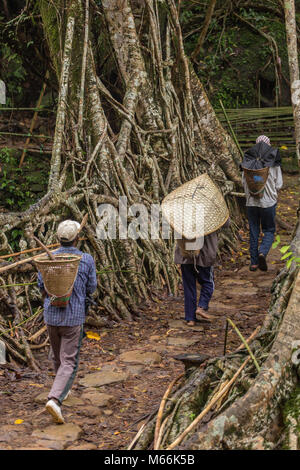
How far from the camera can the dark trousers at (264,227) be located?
7.21m

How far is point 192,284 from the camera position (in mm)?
5770

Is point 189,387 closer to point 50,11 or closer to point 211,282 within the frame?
point 211,282

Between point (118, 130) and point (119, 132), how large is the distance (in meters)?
0.46

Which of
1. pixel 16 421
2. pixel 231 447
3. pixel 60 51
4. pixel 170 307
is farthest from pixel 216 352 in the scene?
pixel 60 51

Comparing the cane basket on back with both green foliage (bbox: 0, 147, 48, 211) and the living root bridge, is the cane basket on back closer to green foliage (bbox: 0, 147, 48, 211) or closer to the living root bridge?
the living root bridge

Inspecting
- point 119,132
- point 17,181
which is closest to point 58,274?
point 119,132

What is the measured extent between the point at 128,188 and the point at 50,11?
2.52 meters

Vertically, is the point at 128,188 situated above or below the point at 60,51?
below

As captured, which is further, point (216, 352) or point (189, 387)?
point (216, 352)

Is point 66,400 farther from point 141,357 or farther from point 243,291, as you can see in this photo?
point 243,291

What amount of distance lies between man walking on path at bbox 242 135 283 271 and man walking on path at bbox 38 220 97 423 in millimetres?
3516

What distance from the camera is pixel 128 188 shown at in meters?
A: 6.62

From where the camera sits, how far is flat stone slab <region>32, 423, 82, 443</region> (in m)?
3.54

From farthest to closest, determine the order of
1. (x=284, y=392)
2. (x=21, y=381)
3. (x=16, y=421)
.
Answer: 1. (x=21, y=381)
2. (x=16, y=421)
3. (x=284, y=392)
